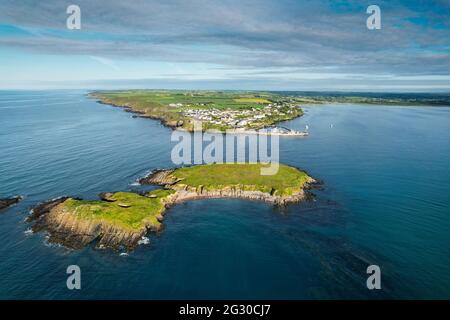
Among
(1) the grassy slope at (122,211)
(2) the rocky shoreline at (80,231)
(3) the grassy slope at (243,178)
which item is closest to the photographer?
(2) the rocky shoreline at (80,231)

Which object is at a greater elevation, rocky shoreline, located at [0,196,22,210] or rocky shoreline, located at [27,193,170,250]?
rocky shoreline, located at [0,196,22,210]

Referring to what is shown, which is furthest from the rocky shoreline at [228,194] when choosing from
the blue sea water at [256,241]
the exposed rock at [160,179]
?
the blue sea water at [256,241]

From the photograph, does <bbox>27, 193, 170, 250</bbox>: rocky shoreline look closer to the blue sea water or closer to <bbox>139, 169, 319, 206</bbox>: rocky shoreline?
the blue sea water

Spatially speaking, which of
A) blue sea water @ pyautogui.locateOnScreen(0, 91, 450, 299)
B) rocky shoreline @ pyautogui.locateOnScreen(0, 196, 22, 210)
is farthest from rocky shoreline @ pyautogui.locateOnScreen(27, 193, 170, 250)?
rocky shoreline @ pyautogui.locateOnScreen(0, 196, 22, 210)

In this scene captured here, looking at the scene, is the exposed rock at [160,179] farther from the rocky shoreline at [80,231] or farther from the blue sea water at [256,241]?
the rocky shoreline at [80,231]

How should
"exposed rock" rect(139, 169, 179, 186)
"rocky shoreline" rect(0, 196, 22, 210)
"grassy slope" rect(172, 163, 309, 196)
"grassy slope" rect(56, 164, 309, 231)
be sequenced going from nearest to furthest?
"grassy slope" rect(56, 164, 309, 231), "rocky shoreline" rect(0, 196, 22, 210), "grassy slope" rect(172, 163, 309, 196), "exposed rock" rect(139, 169, 179, 186)

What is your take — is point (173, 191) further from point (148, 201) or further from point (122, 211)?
point (122, 211)
